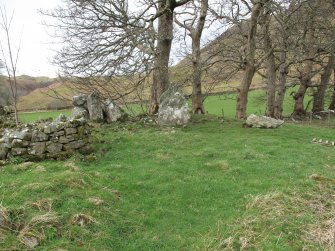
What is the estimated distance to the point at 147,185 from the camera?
8.83 meters

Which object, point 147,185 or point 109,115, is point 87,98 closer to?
point 109,115

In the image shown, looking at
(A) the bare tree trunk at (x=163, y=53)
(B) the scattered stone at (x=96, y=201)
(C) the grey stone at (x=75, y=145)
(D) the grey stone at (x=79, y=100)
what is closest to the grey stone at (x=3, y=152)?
(C) the grey stone at (x=75, y=145)

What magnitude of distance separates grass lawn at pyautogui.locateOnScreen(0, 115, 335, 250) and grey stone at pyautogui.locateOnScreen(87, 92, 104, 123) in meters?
4.47

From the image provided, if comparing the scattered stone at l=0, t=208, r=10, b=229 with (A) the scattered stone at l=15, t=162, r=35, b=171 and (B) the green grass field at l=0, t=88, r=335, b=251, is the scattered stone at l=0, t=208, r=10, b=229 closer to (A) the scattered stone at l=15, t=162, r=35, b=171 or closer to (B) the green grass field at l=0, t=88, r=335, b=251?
(B) the green grass field at l=0, t=88, r=335, b=251

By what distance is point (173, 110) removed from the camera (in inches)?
640

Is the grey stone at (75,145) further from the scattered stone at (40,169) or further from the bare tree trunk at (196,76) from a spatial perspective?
the bare tree trunk at (196,76)

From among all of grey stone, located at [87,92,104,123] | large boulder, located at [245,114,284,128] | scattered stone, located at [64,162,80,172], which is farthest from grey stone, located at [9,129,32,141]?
large boulder, located at [245,114,284,128]

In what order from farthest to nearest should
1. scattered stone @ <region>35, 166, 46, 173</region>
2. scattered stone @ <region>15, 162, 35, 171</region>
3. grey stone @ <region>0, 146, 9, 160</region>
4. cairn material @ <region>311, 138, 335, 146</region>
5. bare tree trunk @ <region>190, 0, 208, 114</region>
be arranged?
bare tree trunk @ <region>190, 0, 208, 114</region> → cairn material @ <region>311, 138, 335, 146</region> → grey stone @ <region>0, 146, 9, 160</region> → scattered stone @ <region>15, 162, 35, 171</region> → scattered stone @ <region>35, 166, 46, 173</region>

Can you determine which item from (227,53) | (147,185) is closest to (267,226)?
(147,185)

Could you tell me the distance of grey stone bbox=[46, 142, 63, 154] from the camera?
10.7 meters

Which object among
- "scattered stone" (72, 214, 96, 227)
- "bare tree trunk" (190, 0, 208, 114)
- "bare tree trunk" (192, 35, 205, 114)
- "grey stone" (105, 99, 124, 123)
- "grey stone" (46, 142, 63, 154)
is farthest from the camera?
"bare tree trunk" (192, 35, 205, 114)

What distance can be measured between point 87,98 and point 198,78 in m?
6.25

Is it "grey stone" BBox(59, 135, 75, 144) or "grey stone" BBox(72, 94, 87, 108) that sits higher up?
"grey stone" BBox(72, 94, 87, 108)

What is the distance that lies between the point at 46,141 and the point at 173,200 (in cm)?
488
